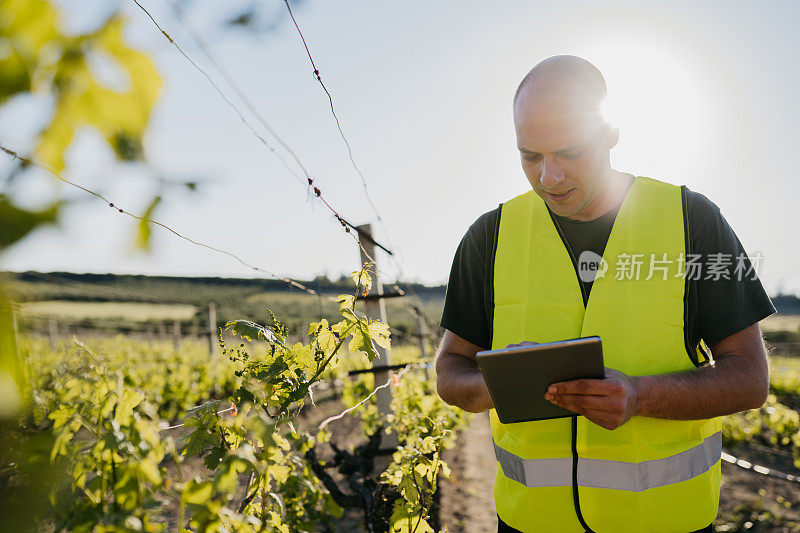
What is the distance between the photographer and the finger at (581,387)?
1.41m

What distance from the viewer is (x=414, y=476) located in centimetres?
260

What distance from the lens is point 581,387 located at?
1.44m

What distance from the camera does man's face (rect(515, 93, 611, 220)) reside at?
1.67 metres

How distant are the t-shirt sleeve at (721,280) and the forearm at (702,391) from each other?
0.11 m

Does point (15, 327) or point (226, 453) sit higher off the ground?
point (15, 327)

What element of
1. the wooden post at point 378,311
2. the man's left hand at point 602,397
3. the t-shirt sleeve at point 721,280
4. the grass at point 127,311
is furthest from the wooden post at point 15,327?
the grass at point 127,311

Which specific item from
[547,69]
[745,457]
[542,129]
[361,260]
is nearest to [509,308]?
[542,129]

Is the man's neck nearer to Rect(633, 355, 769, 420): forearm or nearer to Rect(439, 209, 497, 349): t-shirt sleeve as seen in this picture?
Rect(439, 209, 497, 349): t-shirt sleeve

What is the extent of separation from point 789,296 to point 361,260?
200 feet

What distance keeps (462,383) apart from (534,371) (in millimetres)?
380

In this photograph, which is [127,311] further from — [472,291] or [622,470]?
[622,470]

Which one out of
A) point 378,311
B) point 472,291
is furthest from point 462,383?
point 378,311

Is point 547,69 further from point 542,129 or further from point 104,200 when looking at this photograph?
point 104,200

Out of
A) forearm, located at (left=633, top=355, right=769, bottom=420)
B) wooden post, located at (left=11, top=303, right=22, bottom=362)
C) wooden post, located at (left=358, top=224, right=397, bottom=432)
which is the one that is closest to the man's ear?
forearm, located at (left=633, top=355, right=769, bottom=420)
